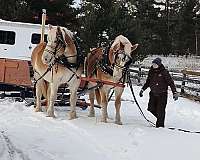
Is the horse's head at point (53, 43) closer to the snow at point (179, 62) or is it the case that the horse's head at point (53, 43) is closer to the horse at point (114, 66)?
the horse at point (114, 66)

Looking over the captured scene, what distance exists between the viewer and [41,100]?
13164 millimetres

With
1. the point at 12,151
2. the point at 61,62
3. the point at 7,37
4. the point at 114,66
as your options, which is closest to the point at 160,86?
the point at 114,66

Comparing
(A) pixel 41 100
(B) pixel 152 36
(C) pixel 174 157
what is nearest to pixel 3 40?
(A) pixel 41 100

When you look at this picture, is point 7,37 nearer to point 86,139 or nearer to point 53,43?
point 53,43

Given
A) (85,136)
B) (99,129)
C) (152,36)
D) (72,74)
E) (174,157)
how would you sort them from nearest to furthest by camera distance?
(174,157) → (85,136) → (99,129) → (72,74) → (152,36)

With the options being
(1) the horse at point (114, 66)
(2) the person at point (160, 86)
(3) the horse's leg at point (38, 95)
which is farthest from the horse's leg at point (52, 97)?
(2) the person at point (160, 86)

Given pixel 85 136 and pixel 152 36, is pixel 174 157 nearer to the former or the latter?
pixel 85 136

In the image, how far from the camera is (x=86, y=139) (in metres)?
8.82

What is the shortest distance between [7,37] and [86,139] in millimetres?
11032

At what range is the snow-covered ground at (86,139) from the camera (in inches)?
301

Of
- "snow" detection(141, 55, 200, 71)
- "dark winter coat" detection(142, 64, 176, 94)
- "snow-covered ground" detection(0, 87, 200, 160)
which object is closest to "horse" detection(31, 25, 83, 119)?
"snow-covered ground" detection(0, 87, 200, 160)

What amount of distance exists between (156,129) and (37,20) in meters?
18.2

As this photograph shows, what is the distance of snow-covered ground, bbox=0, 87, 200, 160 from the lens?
766 centimetres

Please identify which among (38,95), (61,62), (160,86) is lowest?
(38,95)
